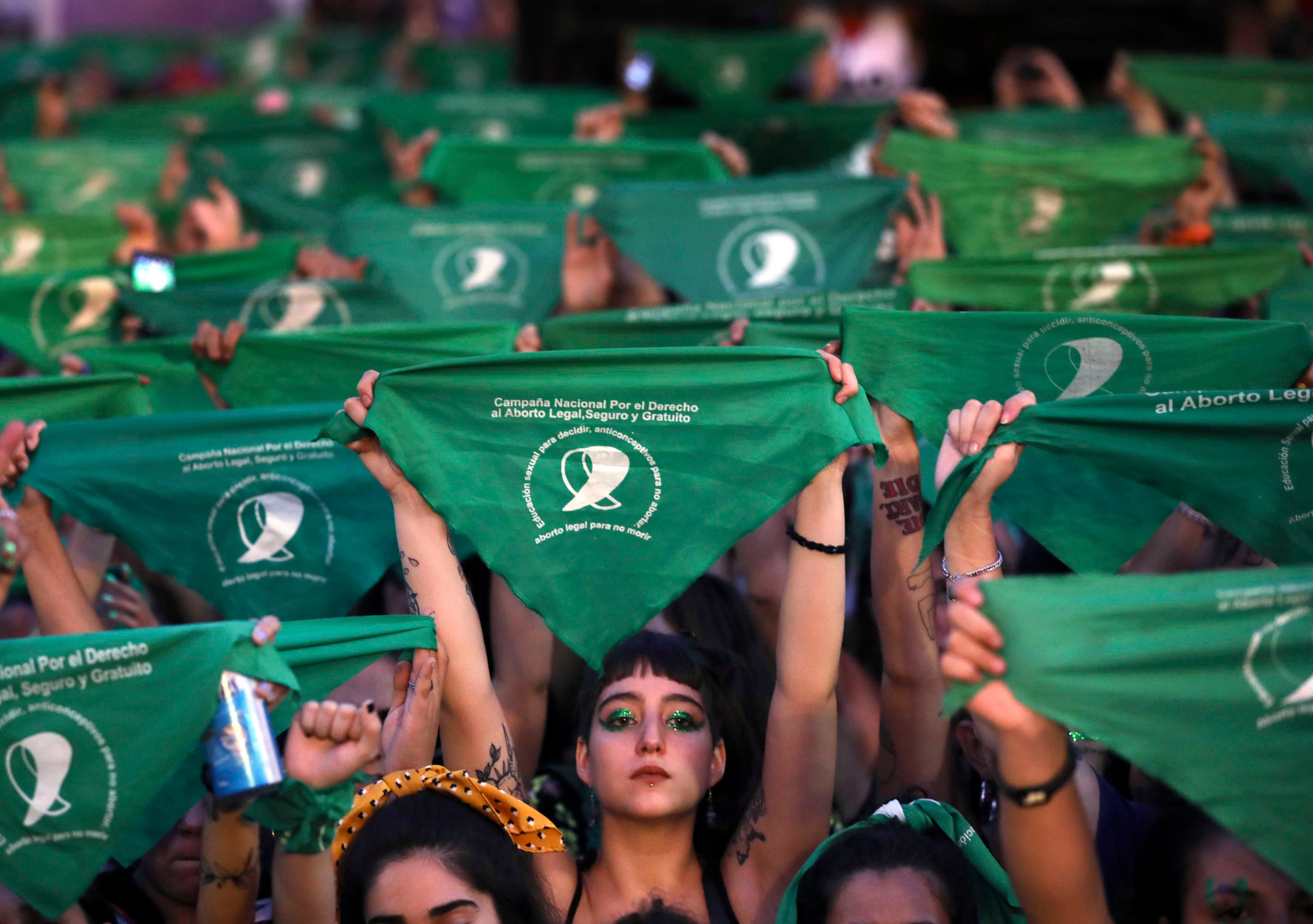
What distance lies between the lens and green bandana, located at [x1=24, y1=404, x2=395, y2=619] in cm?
409

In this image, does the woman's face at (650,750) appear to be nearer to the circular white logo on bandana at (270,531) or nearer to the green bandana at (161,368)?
the circular white logo on bandana at (270,531)

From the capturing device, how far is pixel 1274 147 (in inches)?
260

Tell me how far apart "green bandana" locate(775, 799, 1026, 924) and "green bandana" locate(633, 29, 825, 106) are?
6.16m

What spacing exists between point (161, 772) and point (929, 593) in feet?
6.73

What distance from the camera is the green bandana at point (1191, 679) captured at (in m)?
2.67

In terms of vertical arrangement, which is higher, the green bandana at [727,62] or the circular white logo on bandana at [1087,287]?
the green bandana at [727,62]

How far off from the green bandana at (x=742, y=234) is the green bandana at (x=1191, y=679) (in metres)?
2.89

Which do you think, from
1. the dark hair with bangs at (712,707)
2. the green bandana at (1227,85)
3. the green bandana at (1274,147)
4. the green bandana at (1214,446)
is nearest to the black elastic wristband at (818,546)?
the green bandana at (1214,446)

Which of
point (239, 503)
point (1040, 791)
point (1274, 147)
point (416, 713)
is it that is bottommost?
point (1040, 791)

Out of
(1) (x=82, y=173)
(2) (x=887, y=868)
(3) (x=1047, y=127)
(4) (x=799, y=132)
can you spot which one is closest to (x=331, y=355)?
(2) (x=887, y=868)

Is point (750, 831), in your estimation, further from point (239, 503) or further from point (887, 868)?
point (239, 503)

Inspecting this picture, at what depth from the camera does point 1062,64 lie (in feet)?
33.2

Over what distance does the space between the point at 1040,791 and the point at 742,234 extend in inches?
129

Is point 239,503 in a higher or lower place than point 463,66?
lower
